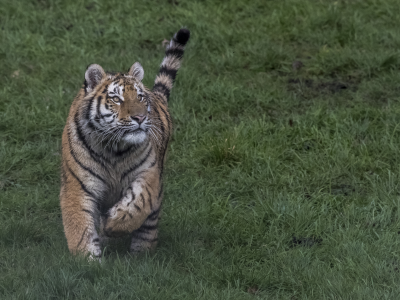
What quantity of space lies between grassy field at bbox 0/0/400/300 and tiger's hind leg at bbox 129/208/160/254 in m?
0.09

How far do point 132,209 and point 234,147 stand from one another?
1.80 m

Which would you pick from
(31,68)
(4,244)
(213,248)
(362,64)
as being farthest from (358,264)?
(31,68)

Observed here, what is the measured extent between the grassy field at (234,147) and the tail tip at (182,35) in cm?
107

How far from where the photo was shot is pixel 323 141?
218 inches

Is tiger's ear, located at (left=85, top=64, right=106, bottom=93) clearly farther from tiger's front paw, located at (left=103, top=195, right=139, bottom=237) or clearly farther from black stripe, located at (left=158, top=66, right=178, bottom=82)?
black stripe, located at (left=158, top=66, right=178, bottom=82)

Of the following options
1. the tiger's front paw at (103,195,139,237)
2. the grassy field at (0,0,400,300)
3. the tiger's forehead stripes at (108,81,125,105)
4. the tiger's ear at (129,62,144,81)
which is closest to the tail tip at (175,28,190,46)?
the tiger's ear at (129,62,144,81)

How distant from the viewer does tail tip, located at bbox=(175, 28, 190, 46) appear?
15.1ft

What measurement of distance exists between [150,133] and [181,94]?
2303mm

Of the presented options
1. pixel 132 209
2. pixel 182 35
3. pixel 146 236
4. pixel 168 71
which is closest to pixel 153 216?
pixel 146 236

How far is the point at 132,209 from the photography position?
12.4 feet

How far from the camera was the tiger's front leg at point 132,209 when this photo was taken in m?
3.72

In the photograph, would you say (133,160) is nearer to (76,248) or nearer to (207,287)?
(76,248)

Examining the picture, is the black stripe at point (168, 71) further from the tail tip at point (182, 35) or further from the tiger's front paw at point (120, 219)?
the tiger's front paw at point (120, 219)

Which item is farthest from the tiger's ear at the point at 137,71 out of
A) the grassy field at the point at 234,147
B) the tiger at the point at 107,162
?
the grassy field at the point at 234,147
